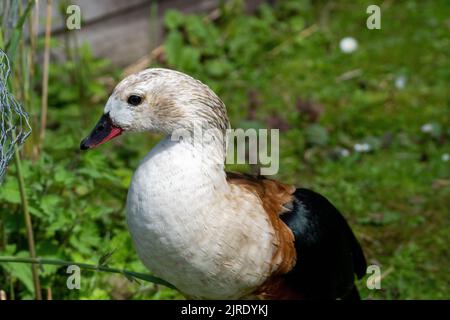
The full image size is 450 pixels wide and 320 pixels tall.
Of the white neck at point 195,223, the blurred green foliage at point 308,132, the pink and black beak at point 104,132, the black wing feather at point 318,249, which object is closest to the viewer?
the white neck at point 195,223

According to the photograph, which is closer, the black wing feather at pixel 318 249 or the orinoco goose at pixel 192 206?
the orinoco goose at pixel 192 206

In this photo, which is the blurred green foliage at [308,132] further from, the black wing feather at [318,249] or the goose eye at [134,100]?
the goose eye at [134,100]

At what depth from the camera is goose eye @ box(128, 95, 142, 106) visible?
257 cm

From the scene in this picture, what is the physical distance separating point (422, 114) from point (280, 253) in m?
2.39

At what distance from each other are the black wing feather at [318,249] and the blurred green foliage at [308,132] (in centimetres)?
48

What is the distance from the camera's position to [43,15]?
173 inches

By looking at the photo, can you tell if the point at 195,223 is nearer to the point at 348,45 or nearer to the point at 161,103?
the point at 161,103

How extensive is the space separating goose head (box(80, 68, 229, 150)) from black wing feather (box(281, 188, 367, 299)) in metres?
0.52

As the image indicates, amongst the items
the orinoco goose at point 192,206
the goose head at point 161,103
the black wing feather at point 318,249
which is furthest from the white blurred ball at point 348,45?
the goose head at point 161,103

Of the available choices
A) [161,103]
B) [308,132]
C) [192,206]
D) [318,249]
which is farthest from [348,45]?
[192,206]

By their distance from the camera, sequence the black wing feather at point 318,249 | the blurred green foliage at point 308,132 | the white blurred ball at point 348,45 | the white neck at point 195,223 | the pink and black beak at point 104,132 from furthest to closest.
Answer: the white blurred ball at point 348,45, the blurred green foliage at point 308,132, the black wing feather at point 318,249, the pink and black beak at point 104,132, the white neck at point 195,223

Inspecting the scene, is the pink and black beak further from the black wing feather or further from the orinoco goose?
the black wing feather

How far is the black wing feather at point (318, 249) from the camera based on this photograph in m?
2.84
